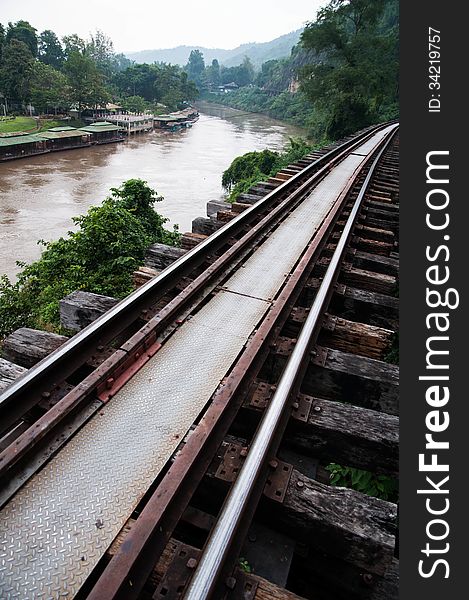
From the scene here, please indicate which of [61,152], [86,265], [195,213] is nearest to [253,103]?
[61,152]

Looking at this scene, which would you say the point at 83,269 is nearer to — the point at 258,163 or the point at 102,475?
the point at 102,475

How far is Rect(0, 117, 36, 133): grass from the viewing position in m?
41.6

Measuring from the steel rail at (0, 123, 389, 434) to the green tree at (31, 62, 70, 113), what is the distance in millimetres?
52972

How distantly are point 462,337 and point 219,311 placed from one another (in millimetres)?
1913

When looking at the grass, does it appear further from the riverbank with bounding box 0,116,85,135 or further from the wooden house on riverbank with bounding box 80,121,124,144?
the wooden house on riverbank with bounding box 80,121,124,144

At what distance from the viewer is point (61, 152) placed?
3494cm

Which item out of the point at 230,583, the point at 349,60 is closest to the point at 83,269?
the point at 230,583

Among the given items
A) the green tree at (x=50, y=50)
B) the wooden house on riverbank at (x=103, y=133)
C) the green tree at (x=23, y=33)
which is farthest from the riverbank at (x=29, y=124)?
the green tree at (x=50, y=50)

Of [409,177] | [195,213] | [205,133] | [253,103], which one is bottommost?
[195,213]

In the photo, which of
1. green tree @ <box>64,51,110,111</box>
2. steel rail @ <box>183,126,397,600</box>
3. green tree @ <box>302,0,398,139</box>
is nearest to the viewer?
steel rail @ <box>183,126,397,600</box>

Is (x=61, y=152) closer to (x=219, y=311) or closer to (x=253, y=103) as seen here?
(x=219, y=311)

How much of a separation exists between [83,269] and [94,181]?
68.0 feet

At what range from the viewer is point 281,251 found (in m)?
4.77

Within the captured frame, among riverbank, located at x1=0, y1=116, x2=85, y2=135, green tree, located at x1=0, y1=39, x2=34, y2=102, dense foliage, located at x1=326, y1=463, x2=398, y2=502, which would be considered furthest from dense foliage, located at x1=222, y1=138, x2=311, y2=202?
green tree, located at x1=0, y1=39, x2=34, y2=102
